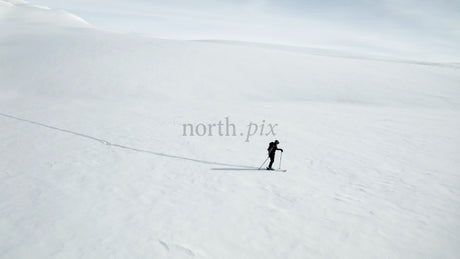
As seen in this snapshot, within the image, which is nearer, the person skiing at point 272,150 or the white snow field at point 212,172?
the white snow field at point 212,172

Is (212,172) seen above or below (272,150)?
below

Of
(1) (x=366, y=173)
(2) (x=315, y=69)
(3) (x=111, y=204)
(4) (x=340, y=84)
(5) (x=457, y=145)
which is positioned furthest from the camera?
(2) (x=315, y=69)

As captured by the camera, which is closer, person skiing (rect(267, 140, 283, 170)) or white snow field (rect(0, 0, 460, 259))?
white snow field (rect(0, 0, 460, 259))

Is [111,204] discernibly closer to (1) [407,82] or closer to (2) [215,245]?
(2) [215,245]

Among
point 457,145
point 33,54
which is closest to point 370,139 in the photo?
point 457,145

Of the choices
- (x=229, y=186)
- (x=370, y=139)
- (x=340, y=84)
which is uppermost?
(x=340, y=84)

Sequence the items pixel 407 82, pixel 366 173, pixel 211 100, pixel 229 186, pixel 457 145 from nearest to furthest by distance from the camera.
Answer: pixel 229 186 < pixel 366 173 < pixel 457 145 < pixel 211 100 < pixel 407 82

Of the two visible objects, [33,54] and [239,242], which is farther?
[33,54]

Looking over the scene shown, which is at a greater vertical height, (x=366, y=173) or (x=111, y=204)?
(x=366, y=173)
